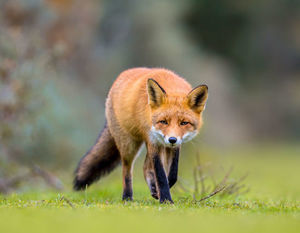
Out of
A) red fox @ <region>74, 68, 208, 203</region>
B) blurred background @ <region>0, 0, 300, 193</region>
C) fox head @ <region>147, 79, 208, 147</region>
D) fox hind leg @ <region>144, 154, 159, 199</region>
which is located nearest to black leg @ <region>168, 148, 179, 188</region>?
red fox @ <region>74, 68, 208, 203</region>

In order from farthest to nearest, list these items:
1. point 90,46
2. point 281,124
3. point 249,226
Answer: point 281,124 < point 90,46 < point 249,226

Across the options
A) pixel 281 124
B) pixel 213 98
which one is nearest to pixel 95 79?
pixel 213 98

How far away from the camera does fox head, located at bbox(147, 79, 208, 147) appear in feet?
21.6

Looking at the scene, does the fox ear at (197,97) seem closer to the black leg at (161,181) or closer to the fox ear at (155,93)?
the fox ear at (155,93)

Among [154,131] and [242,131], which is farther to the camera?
[242,131]

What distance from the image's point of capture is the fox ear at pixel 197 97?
6.68 meters

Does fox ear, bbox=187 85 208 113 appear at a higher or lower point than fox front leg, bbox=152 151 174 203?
higher

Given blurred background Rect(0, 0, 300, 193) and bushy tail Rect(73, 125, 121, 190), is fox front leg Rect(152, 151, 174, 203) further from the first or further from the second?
blurred background Rect(0, 0, 300, 193)

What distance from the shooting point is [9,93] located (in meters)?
10.8

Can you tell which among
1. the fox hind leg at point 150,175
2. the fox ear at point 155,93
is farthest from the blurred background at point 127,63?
the fox ear at point 155,93

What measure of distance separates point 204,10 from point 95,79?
15131 mm

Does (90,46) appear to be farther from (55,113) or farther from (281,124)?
(281,124)

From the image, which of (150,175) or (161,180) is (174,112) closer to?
(161,180)

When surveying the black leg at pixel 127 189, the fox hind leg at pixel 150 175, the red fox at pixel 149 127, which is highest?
the red fox at pixel 149 127
